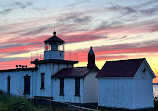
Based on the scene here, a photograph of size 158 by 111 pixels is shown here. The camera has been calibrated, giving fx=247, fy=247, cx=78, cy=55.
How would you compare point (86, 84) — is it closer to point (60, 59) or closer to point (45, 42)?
point (60, 59)

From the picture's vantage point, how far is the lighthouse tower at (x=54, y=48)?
30922 mm

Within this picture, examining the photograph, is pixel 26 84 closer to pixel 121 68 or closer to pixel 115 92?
pixel 115 92

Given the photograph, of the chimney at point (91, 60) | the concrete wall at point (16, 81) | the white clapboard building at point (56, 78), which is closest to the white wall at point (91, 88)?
the white clapboard building at point (56, 78)

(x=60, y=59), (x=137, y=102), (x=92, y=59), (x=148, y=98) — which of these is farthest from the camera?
(x=60, y=59)

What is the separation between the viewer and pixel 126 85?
76.4 ft

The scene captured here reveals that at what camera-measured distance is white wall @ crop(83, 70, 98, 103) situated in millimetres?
26938

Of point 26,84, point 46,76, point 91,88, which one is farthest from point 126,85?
point 26,84

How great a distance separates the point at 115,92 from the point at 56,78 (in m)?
8.51

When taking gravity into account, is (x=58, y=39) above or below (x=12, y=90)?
above

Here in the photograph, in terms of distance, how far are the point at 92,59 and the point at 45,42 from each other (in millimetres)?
6821

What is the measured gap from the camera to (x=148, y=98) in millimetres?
24797

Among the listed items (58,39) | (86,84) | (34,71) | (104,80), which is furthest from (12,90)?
(104,80)

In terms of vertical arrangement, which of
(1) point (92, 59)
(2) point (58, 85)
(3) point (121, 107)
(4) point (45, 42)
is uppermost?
(4) point (45, 42)

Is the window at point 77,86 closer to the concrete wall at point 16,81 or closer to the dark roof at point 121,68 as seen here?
the dark roof at point 121,68
